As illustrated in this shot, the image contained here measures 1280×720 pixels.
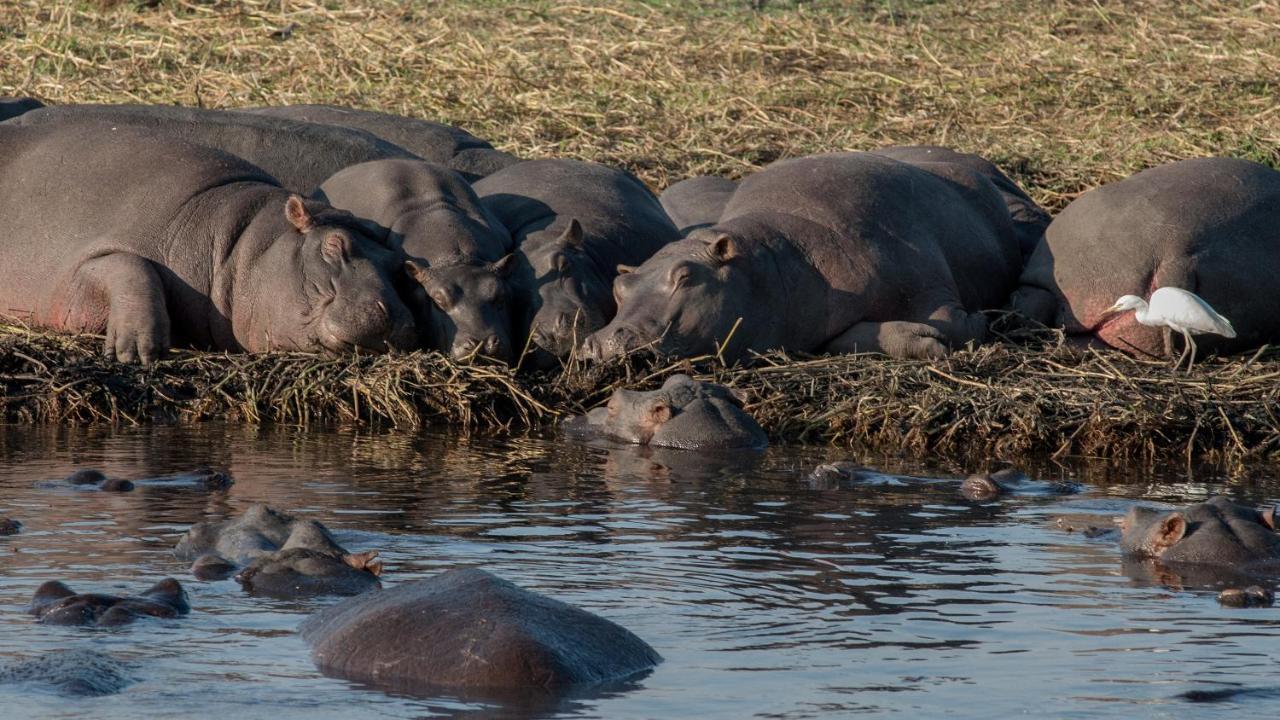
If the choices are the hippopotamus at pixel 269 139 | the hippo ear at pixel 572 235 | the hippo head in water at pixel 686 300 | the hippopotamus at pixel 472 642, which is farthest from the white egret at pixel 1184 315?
the hippopotamus at pixel 472 642

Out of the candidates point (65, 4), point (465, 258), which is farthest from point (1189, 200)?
point (65, 4)

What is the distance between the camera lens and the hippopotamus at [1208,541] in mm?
6539

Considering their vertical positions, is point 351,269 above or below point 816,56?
below

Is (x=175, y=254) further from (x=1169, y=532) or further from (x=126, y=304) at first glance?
(x=1169, y=532)

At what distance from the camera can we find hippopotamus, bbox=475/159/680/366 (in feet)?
33.4

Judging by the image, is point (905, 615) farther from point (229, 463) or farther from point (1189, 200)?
point (1189, 200)

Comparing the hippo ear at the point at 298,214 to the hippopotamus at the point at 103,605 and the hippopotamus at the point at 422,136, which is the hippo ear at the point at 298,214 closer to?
the hippopotamus at the point at 422,136

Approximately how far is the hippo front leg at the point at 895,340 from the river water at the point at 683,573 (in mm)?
1246

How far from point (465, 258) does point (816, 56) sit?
6844 mm

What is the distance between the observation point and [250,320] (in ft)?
34.2

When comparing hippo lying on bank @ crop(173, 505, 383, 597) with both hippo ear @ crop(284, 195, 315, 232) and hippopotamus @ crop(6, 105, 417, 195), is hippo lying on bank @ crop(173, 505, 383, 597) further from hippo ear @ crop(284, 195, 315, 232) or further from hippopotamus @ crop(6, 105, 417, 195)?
hippopotamus @ crop(6, 105, 417, 195)

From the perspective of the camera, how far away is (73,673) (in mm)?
4949

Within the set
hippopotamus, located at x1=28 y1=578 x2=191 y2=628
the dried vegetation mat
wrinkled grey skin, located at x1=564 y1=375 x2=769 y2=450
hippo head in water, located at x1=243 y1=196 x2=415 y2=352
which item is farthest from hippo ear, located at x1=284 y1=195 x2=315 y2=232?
hippopotamus, located at x1=28 y1=578 x2=191 y2=628

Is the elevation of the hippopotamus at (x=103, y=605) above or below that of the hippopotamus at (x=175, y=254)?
below
